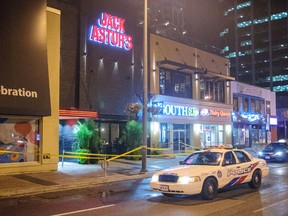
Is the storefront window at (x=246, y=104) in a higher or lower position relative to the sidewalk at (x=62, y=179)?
higher

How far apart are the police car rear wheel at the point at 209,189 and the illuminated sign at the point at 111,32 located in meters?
15.4

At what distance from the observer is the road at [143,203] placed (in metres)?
9.30

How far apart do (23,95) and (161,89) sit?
15.1 metres

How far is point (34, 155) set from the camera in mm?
17688

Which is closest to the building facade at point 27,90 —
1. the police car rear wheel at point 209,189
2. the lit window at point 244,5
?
the police car rear wheel at point 209,189

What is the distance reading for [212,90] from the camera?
3656cm

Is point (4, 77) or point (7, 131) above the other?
point (4, 77)

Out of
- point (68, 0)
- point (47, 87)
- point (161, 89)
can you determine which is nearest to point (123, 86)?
point (161, 89)

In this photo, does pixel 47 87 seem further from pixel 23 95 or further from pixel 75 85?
pixel 75 85

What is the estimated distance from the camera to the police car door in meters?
11.6

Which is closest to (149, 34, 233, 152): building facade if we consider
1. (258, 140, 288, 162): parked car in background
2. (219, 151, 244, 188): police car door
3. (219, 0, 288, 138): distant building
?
(258, 140, 288, 162): parked car in background

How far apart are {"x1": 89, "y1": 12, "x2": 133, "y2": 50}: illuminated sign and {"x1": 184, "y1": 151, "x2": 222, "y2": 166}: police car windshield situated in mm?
13838

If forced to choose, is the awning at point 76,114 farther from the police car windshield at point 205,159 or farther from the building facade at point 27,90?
the police car windshield at point 205,159

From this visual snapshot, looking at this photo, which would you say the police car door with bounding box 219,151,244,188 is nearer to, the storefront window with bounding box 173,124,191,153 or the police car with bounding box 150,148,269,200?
the police car with bounding box 150,148,269,200
